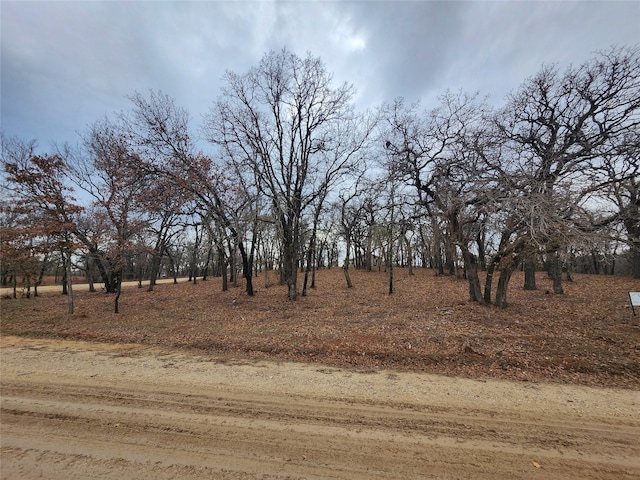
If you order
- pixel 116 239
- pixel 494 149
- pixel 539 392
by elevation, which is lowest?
pixel 539 392

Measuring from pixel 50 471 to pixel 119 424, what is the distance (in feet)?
2.75

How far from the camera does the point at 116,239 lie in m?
12.6

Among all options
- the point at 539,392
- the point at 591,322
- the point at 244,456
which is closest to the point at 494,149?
Answer: the point at 591,322

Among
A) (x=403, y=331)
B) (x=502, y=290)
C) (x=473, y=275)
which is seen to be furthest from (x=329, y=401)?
(x=473, y=275)

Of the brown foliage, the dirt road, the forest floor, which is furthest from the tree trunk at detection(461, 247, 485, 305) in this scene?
the dirt road

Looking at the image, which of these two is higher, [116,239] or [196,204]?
[196,204]

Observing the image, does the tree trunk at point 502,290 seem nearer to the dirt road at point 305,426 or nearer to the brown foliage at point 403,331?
the brown foliage at point 403,331

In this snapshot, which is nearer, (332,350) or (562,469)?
(562,469)

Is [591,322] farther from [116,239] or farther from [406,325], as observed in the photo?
[116,239]

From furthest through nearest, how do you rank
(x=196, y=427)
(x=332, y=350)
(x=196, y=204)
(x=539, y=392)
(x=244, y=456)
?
(x=196, y=204)
(x=332, y=350)
(x=539, y=392)
(x=196, y=427)
(x=244, y=456)

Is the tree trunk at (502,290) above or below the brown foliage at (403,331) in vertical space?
above

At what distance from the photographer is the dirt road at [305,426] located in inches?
115

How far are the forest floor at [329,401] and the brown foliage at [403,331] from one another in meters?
0.08

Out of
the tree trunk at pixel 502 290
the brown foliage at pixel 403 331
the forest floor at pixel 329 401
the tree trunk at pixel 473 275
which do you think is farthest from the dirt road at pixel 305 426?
the tree trunk at pixel 473 275
